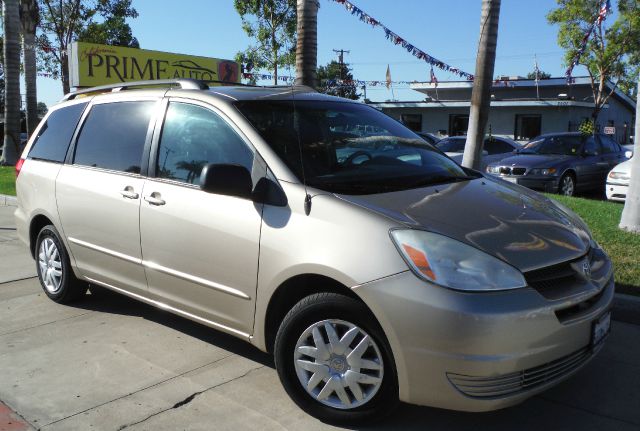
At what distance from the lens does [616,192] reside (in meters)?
10.4

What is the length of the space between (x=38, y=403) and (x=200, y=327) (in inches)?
53.8

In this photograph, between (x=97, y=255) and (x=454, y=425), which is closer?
(x=454, y=425)

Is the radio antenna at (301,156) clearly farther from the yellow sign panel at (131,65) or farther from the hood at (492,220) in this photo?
the yellow sign panel at (131,65)

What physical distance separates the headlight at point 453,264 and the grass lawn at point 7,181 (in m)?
10.4

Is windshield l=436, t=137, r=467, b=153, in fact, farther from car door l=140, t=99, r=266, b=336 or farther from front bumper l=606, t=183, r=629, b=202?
car door l=140, t=99, r=266, b=336

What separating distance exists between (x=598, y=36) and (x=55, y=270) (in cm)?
2742

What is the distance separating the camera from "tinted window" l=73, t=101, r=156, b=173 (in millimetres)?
4242

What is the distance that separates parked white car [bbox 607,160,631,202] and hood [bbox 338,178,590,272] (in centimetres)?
756

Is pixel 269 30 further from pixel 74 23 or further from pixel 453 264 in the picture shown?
pixel 453 264

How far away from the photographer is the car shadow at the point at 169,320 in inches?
163

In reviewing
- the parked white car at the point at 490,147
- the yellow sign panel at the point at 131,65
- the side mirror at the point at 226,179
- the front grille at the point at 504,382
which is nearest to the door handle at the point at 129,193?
the side mirror at the point at 226,179

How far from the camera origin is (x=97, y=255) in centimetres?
448

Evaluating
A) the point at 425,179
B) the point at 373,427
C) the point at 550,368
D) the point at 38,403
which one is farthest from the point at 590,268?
the point at 38,403

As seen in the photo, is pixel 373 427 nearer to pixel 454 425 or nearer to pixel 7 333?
pixel 454 425
